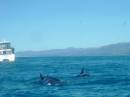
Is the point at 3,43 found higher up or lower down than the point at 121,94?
higher up

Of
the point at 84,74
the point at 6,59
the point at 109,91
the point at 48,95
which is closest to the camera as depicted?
the point at 48,95

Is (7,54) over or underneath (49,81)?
over

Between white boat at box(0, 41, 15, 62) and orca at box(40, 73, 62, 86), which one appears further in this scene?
white boat at box(0, 41, 15, 62)

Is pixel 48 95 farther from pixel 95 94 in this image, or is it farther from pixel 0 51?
pixel 0 51

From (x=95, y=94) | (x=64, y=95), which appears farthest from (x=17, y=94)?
(x=95, y=94)

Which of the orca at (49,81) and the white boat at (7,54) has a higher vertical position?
the white boat at (7,54)

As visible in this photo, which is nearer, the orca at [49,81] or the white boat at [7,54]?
the orca at [49,81]

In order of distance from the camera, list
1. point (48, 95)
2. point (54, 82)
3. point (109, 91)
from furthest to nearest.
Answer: point (54, 82), point (109, 91), point (48, 95)

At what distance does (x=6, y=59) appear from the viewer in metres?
167

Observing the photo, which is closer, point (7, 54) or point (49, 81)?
point (49, 81)

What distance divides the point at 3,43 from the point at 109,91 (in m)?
126

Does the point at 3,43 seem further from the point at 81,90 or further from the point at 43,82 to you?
the point at 81,90

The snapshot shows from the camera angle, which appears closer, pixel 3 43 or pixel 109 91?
pixel 109 91

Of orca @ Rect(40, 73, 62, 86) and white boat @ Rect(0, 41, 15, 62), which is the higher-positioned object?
white boat @ Rect(0, 41, 15, 62)
